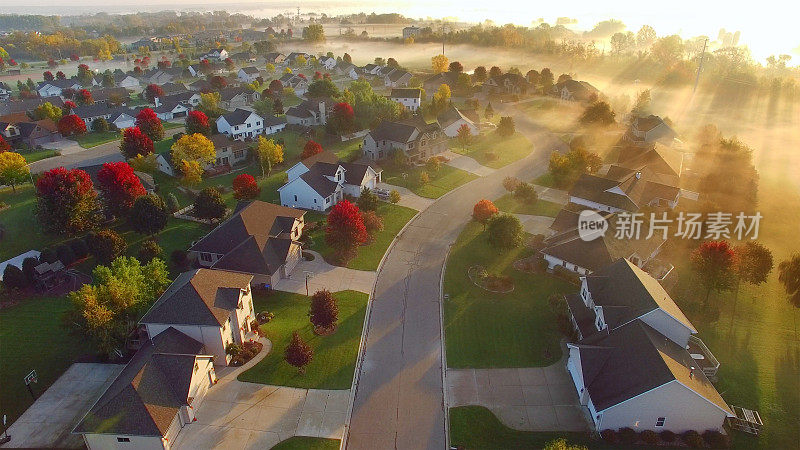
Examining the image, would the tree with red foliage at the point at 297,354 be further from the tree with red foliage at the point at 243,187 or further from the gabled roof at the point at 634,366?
the tree with red foliage at the point at 243,187

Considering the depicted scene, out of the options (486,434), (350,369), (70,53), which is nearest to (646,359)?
(486,434)

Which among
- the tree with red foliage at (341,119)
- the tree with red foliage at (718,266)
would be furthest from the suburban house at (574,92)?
the tree with red foliage at (718,266)

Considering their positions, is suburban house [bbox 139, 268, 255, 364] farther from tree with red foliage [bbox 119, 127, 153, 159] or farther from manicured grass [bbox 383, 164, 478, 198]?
tree with red foliage [bbox 119, 127, 153, 159]

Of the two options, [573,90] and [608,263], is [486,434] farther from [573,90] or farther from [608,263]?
[573,90]

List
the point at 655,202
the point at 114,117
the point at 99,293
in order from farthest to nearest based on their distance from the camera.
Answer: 1. the point at 114,117
2. the point at 655,202
3. the point at 99,293

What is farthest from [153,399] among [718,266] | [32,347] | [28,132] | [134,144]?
[28,132]

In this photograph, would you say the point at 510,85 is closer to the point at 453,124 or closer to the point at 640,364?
the point at 453,124
